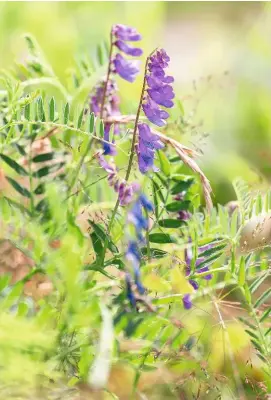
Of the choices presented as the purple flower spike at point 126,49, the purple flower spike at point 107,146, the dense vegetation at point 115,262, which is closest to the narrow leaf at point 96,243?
the dense vegetation at point 115,262

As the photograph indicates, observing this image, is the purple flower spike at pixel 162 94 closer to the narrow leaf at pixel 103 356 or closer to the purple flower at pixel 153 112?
the purple flower at pixel 153 112

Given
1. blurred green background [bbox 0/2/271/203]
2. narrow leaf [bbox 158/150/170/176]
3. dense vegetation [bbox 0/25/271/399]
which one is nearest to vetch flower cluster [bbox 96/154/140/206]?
dense vegetation [bbox 0/25/271/399]

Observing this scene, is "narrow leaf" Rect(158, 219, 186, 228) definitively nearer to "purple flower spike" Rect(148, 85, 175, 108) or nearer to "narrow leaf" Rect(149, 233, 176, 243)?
"narrow leaf" Rect(149, 233, 176, 243)

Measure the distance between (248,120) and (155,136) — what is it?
133cm

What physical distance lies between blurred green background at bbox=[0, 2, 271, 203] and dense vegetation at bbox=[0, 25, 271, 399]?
756mm

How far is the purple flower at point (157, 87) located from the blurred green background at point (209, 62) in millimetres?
840

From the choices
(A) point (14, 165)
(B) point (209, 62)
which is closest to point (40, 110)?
(A) point (14, 165)

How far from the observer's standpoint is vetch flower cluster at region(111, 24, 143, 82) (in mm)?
931

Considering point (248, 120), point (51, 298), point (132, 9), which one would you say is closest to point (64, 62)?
point (132, 9)

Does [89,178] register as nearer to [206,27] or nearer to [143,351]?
[143,351]

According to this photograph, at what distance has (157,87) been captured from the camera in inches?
33.0

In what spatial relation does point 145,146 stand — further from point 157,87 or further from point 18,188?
point 18,188

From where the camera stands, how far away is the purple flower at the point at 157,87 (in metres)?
0.83

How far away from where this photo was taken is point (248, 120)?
2.12m
